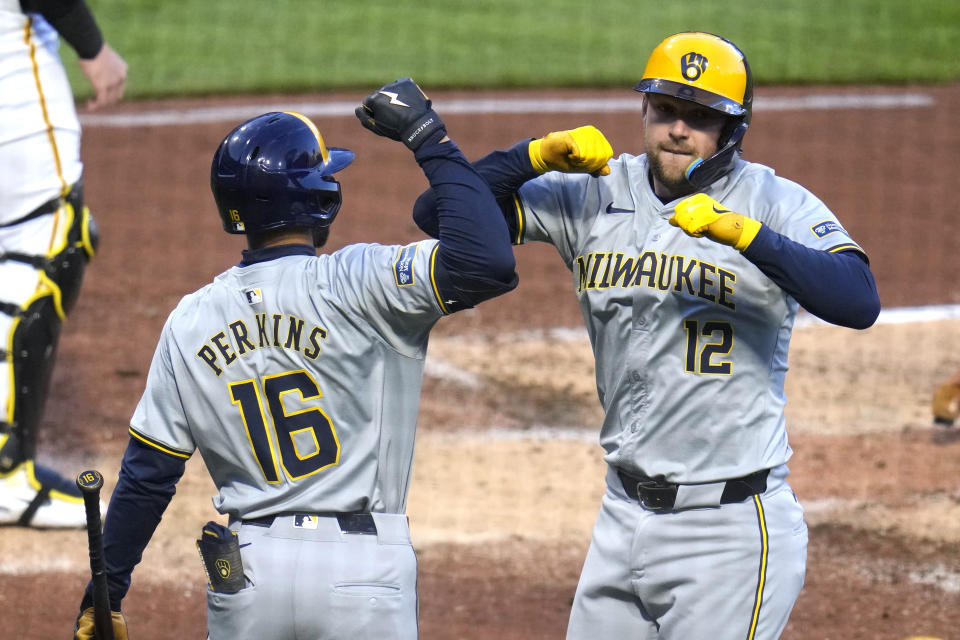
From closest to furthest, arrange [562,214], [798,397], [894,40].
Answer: [562,214] → [798,397] → [894,40]

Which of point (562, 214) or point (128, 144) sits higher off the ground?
point (562, 214)

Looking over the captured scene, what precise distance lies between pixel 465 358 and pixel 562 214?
311 centimetres

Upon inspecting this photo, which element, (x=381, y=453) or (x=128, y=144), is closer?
(x=381, y=453)

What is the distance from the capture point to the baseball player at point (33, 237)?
4504 mm

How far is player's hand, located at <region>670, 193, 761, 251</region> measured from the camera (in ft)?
8.75

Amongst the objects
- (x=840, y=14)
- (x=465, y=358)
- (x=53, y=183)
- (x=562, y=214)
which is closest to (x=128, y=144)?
(x=465, y=358)

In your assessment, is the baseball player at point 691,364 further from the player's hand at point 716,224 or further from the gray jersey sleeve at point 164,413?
the gray jersey sleeve at point 164,413

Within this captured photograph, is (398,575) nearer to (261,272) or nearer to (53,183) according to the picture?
(261,272)

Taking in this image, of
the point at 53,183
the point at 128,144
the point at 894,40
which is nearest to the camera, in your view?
the point at 53,183

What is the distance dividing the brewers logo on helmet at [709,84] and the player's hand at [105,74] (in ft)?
8.97

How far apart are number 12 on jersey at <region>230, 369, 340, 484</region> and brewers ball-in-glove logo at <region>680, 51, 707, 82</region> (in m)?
1.10

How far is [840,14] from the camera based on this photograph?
13.9 metres

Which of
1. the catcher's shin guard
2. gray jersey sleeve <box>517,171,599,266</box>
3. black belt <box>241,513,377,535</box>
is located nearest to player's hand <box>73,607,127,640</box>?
black belt <box>241,513,377,535</box>

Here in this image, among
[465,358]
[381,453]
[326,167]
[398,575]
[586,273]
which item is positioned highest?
[326,167]
